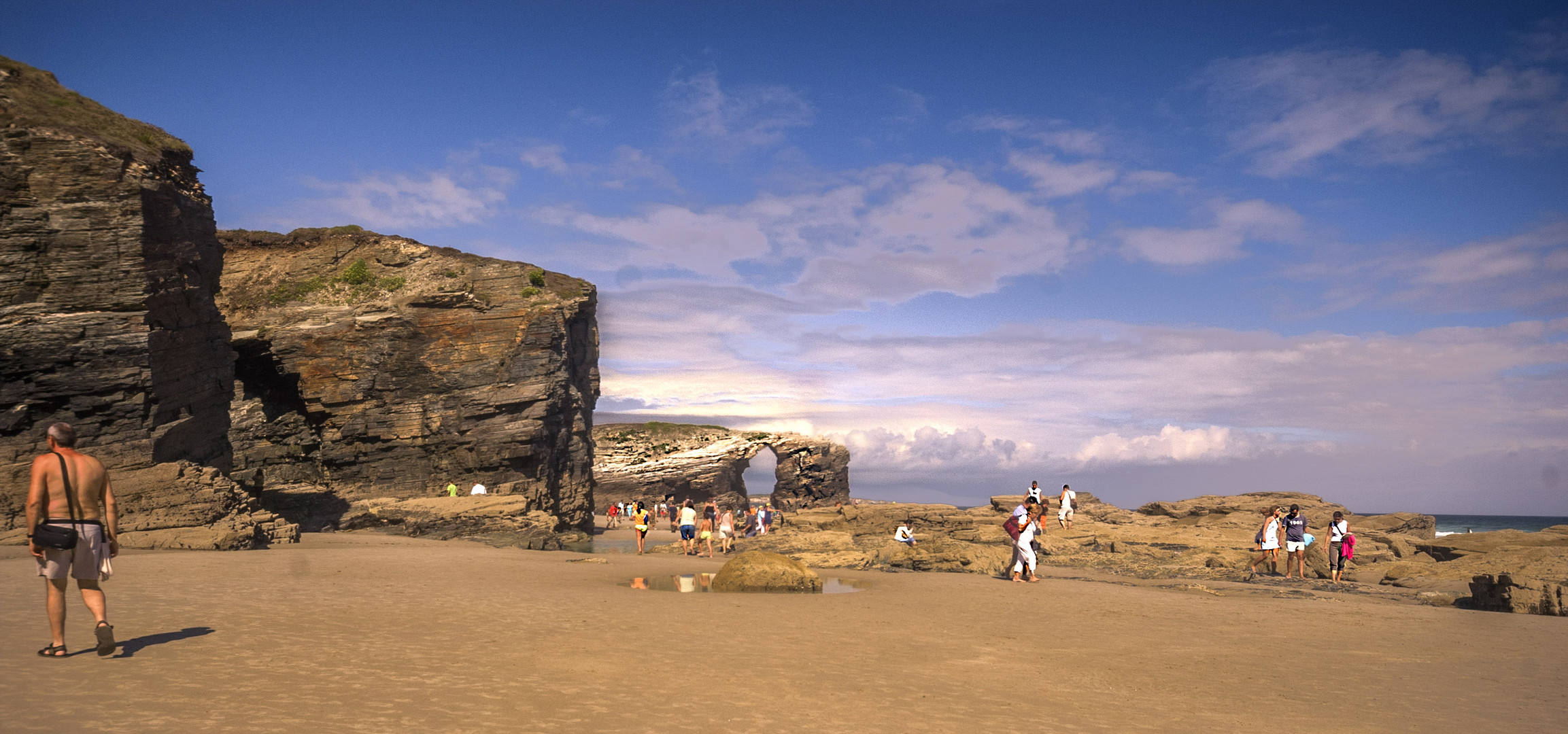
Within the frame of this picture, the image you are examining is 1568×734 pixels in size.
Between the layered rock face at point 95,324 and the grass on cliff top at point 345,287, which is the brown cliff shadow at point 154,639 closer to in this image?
the layered rock face at point 95,324

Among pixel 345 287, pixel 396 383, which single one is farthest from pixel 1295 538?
pixel 345 287

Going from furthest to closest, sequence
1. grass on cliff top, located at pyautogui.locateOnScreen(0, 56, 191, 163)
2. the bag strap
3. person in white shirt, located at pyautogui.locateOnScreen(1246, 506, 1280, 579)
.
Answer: person in white shirt, located at pyautogui.locateOnScreen(1246, 506, 1280, 579) → grass on cliff top, located at pyautogui.locateOnScreen(0, 56, 191, 163) → the bag strap

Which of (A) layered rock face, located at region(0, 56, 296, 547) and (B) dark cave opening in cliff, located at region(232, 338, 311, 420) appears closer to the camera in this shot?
(A) layered rock face, located at region(0, 56, 296, 547)

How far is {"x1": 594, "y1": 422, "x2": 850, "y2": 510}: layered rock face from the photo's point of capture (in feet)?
215

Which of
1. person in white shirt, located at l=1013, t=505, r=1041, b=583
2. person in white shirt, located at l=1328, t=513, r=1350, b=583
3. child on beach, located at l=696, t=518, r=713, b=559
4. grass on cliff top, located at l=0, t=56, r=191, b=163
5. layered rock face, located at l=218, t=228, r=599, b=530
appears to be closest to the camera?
person in white shirt, located at l=1013, t=505, r=1041, b=583

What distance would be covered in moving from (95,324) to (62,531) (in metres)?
15.8

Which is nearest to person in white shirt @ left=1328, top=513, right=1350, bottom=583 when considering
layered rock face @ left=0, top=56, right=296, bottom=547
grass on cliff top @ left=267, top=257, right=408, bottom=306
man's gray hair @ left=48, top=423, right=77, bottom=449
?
man's gray hair @ left=48, top=423, right=77, bottom=449

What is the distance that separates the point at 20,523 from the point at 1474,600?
2879 cm

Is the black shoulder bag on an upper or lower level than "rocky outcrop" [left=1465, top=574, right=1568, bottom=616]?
upper

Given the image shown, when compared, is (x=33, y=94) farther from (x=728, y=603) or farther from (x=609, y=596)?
(x=728, y=603)

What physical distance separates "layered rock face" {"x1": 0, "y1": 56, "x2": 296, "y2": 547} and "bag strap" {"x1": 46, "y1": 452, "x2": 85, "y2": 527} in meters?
11.7

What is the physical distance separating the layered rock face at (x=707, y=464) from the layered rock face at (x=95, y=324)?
45.6 m

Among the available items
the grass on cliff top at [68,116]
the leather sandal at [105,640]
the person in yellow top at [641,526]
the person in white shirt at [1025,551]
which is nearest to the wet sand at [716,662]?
the leather sandal at [105,640]

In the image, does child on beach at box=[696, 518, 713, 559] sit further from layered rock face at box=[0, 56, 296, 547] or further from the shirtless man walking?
the shirtless man walking
